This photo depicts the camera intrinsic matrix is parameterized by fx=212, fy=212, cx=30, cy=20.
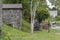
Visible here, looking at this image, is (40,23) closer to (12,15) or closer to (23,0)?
(23,0)

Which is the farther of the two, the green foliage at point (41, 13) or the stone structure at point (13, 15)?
the green foliage at point (41, 13)

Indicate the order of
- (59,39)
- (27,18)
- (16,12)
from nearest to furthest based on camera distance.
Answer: (59,39)
(16,12)
(27,18)

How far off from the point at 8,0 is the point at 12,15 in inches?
215

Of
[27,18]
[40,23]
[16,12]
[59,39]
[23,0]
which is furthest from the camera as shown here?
[40,23]

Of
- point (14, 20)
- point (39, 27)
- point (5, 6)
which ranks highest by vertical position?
point (5, 6)

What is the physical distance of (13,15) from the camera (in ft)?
73.2

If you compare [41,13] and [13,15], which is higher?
[13,15]

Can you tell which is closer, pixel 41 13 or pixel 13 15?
pixel 13 15

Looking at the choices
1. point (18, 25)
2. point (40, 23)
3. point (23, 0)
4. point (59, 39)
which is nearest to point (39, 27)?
point (40, 23)

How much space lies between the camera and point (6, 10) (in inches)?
882

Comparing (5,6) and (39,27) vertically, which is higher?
(5,6)

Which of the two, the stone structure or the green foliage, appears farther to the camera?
the green foliage

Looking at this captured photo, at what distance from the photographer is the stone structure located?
2217 cm

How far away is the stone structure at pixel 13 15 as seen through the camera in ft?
72.7
